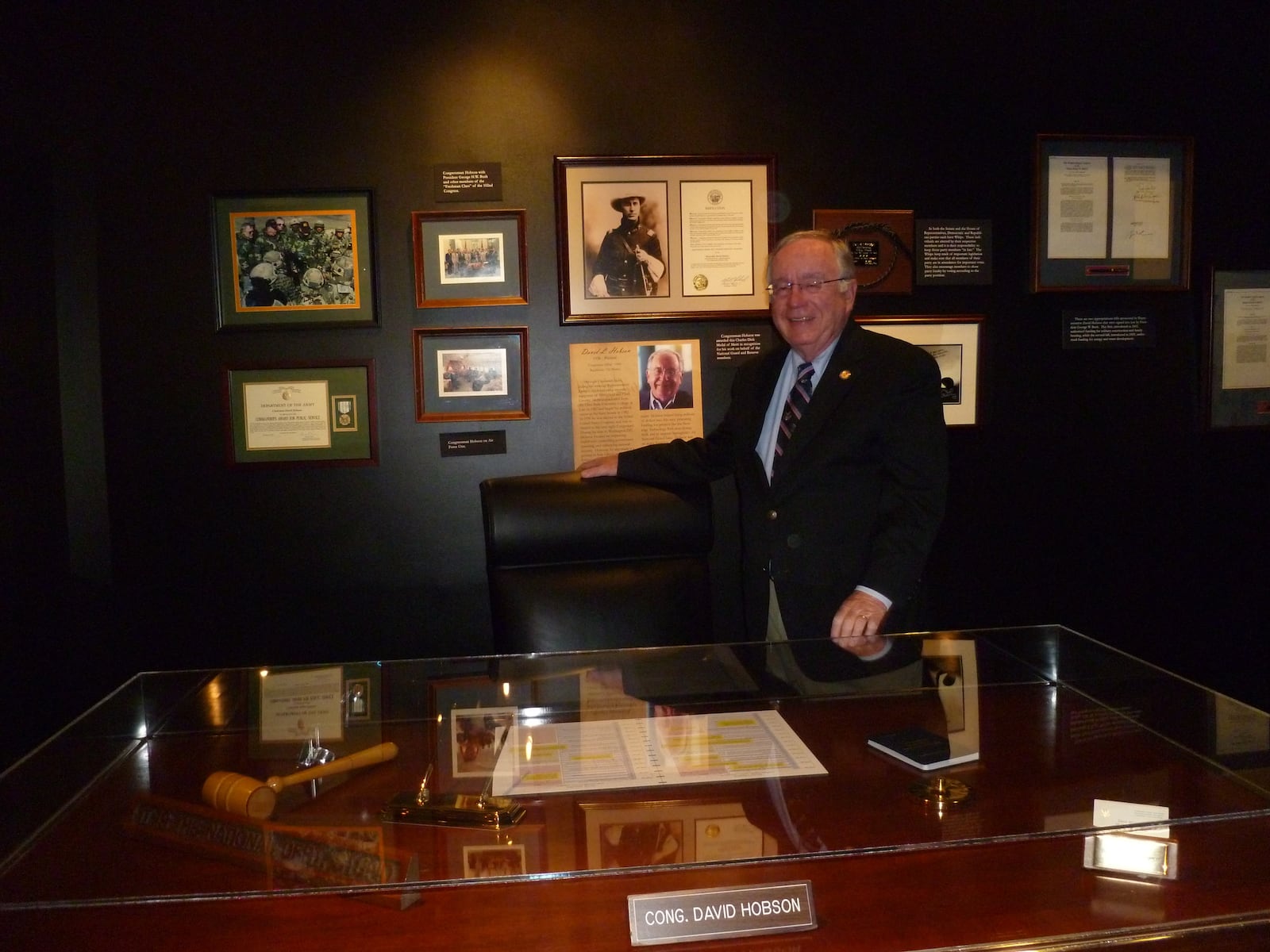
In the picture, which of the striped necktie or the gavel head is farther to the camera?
the striped necktie

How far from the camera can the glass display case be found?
2.67 ft

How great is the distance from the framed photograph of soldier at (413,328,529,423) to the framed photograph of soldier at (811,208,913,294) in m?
0.99

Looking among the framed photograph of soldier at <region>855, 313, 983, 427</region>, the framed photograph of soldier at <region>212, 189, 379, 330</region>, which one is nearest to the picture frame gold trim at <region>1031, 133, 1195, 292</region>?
the framed photograph of soldier at <region>855, 313, 983, 427</region>

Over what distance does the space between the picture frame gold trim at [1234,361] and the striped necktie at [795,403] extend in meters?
1.60

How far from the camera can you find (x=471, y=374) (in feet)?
9.32

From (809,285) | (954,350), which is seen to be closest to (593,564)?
Result: (809,285)

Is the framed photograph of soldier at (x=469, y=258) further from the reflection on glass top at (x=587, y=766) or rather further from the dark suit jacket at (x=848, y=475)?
the reflection on glass top at (x=587, y=766)

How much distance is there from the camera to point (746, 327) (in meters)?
2.91

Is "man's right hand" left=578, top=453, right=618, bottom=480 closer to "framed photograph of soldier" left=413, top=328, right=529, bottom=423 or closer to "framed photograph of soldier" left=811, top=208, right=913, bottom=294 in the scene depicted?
"framed photograph of soldier" left=413, top=328, right=529, bottom=423

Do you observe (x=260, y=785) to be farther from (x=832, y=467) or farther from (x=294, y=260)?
(x=294, y=260)

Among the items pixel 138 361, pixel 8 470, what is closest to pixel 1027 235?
pixel 138 361

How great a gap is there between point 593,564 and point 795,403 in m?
0.66

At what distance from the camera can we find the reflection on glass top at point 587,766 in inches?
34.9

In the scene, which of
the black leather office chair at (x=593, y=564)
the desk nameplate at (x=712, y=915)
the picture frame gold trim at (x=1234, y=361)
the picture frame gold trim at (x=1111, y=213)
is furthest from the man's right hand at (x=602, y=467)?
the picture frame gold trim at (x=1234, y=361)
